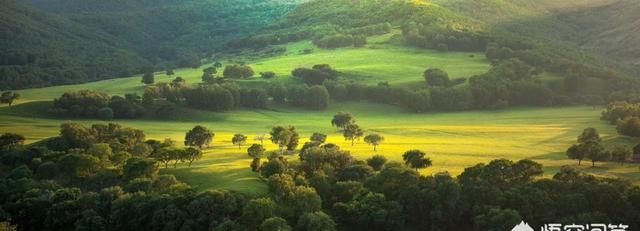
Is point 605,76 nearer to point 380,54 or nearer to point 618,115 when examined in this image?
point 618,115

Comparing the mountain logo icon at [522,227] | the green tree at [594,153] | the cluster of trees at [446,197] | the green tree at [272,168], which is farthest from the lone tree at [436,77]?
the mountain logo icon at [522,227]

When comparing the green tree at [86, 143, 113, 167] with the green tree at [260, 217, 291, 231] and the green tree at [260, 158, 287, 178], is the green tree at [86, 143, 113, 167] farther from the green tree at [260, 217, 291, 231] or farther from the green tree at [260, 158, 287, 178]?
the green tree at [260, 217, 291, 231]

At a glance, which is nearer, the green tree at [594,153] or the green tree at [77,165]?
the green tree at [77,165]

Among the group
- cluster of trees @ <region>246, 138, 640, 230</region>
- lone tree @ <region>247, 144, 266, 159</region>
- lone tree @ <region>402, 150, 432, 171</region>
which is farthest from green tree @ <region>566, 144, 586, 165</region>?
lone tree @ <region>247, 144, 266, 159</region>

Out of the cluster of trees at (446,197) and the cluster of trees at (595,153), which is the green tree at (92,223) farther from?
the cluster of trees at (595,153)

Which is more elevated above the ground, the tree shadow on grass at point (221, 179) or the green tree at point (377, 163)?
the green tree at point (377, 163)

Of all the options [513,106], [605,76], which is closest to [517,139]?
[513,106]

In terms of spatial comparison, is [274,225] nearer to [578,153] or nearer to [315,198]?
[315,198]
